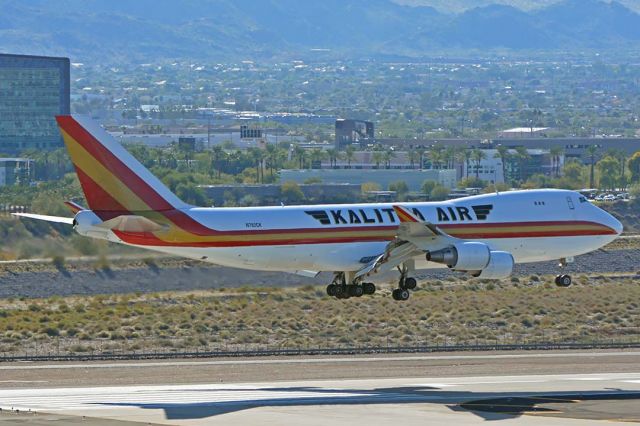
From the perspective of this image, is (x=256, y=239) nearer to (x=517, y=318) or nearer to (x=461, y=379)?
(x=461, y=379)

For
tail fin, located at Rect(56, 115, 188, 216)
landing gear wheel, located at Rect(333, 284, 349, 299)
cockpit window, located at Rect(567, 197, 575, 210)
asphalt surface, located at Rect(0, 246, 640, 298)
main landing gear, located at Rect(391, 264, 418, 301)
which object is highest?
tail fin, located at Rect(56, 115, 188, 216)

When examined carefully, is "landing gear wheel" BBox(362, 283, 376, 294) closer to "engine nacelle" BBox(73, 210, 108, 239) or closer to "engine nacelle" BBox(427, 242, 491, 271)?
"engine nacelle" BBox(427, 242, 491, 271)

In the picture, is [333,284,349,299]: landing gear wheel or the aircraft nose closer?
[333,284,349,299]: landing gear wheel

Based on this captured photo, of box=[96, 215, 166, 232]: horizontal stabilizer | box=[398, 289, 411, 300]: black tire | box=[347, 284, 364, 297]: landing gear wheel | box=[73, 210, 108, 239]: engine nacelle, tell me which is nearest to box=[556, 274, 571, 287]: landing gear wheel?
box=[398, 289, 411, 300]: black tire

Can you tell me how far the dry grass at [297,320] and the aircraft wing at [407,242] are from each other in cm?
1968

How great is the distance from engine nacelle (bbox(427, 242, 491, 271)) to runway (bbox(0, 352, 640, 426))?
5602 mm

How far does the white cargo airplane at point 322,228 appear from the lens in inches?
3319

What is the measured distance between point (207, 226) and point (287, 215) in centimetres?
408

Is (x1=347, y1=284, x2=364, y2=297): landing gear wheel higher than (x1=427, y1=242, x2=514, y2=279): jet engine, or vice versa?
(x1=427, y1=242, x2=514, y2=279): jet engine

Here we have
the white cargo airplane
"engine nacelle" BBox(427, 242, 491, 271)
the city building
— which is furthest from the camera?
the city building

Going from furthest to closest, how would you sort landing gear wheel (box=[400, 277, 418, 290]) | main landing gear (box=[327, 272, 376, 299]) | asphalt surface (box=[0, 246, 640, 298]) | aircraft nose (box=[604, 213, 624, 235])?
asphalt surface (box=[0, 246, 640, 298])
aircraft nose (box=[604, 213, 624, 235])
main landing gear (box=[327, 272, 376, 299])
landing gear wheel (box=[400, 277, 418, 290])

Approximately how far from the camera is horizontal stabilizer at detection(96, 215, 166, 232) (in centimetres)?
8275

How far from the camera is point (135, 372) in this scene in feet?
300

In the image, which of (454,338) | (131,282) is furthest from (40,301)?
(454,338)
